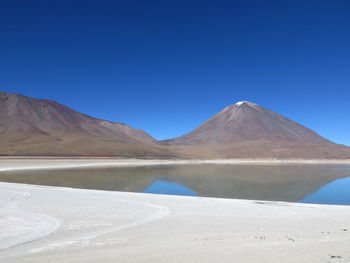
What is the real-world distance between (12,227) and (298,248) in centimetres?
726

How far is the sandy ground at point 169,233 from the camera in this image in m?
6.04

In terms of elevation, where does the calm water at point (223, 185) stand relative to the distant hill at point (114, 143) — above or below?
below

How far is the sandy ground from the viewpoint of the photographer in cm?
604

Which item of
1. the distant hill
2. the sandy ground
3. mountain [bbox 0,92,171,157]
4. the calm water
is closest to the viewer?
the sandy ground

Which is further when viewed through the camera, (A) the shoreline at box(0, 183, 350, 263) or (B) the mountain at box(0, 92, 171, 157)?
(B) the mountain at box(0, 92, 171, 157)

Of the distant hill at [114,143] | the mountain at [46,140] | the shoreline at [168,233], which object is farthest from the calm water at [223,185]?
the mountain at [46,140]

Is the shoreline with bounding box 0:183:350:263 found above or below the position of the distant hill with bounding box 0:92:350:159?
below

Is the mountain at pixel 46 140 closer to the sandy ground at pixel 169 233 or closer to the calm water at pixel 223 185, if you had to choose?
the calm water at pixel 223 185

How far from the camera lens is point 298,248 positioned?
6383mm

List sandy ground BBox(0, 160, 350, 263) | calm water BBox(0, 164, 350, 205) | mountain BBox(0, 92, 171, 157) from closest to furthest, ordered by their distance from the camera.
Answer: sandy ground BBox(0, 160, 350, 263), calm water BBox(0, 164, 350, 205), mountain BBox(0, 92, 171, 157)

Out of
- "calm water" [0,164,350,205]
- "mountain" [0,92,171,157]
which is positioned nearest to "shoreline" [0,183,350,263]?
"calm water" [0,164,350,205]

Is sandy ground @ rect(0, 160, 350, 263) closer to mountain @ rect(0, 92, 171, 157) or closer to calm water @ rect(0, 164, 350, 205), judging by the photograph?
calm water @ rect(0, 164, 350, 205)

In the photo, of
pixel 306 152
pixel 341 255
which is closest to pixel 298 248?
pixel 341 255

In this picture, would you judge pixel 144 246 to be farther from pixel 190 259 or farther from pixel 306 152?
pixel 306 152
